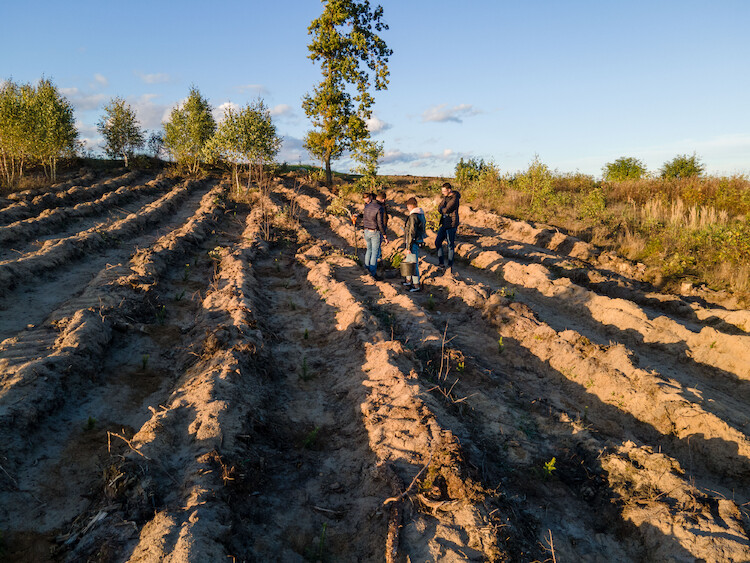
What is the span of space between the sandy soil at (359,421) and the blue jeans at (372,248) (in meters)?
0.39

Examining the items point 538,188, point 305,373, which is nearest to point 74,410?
point 305,373

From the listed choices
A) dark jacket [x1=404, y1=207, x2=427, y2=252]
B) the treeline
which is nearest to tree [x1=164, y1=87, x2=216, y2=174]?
the treeline

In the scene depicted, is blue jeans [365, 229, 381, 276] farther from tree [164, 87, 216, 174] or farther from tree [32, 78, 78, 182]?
tree [164, 87, 216, 174]

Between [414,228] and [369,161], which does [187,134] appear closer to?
[369,161]

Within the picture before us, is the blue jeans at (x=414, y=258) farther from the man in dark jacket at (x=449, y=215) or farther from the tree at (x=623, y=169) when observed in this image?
the tree at (x=623, y=169)

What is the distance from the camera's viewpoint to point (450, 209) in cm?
1127

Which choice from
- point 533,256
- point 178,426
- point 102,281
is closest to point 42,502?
point 178,426

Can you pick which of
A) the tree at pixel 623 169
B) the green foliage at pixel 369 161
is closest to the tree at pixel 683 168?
the tree at pixel 623 169

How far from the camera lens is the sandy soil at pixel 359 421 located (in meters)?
3.77

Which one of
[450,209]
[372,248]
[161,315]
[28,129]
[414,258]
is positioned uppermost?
[28,129]

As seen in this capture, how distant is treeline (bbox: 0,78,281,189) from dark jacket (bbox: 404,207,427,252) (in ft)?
41.8

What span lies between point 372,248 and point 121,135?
3665 cm

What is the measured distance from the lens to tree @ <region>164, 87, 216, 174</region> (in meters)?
37.1

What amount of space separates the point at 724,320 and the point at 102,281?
13500mm
